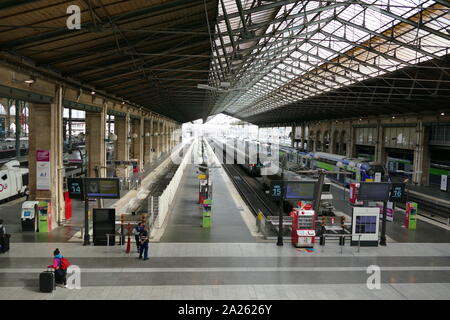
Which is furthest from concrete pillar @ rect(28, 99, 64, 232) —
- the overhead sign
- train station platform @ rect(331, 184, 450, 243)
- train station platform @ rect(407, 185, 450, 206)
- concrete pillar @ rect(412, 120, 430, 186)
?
concrete pillar @ rect(412, 120, 430, 186)

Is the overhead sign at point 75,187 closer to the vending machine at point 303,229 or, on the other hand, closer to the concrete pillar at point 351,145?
the vending machine at point 303,229

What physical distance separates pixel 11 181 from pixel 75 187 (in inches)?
396

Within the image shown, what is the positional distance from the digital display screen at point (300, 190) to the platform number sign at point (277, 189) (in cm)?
Result: 28

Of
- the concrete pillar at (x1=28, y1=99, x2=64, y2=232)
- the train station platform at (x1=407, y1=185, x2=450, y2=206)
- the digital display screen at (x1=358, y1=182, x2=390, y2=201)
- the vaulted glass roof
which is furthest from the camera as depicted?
the train station platform at (x1=407, y1=185, x2=450, y2=206)

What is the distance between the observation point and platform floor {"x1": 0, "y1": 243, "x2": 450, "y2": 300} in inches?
375

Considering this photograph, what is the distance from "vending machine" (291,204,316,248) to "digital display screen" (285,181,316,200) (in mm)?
639

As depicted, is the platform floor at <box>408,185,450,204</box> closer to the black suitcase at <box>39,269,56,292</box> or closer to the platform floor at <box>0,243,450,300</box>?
the platform floor at <box>0,243,450,300</box>

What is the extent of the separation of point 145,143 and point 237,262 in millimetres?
37990

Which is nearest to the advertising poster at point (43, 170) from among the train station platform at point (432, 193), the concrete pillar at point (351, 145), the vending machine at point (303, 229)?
the vending machine at point (303, 229)

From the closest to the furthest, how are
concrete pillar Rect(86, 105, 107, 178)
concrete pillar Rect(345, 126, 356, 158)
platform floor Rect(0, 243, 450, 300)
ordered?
platform floor Rect(0, 243, 450, 300) → concrete pillar Rect(86, 105, 107, 178) → concrete pillar Rect(345, 126, 356, 158)

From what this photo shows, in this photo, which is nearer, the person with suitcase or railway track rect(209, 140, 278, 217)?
the person with suitcase

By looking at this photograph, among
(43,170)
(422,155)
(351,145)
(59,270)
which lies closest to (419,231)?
(59,270)

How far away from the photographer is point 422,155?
34031 millimetres

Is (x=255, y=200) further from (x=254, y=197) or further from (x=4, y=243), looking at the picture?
(x=4, y=243)
